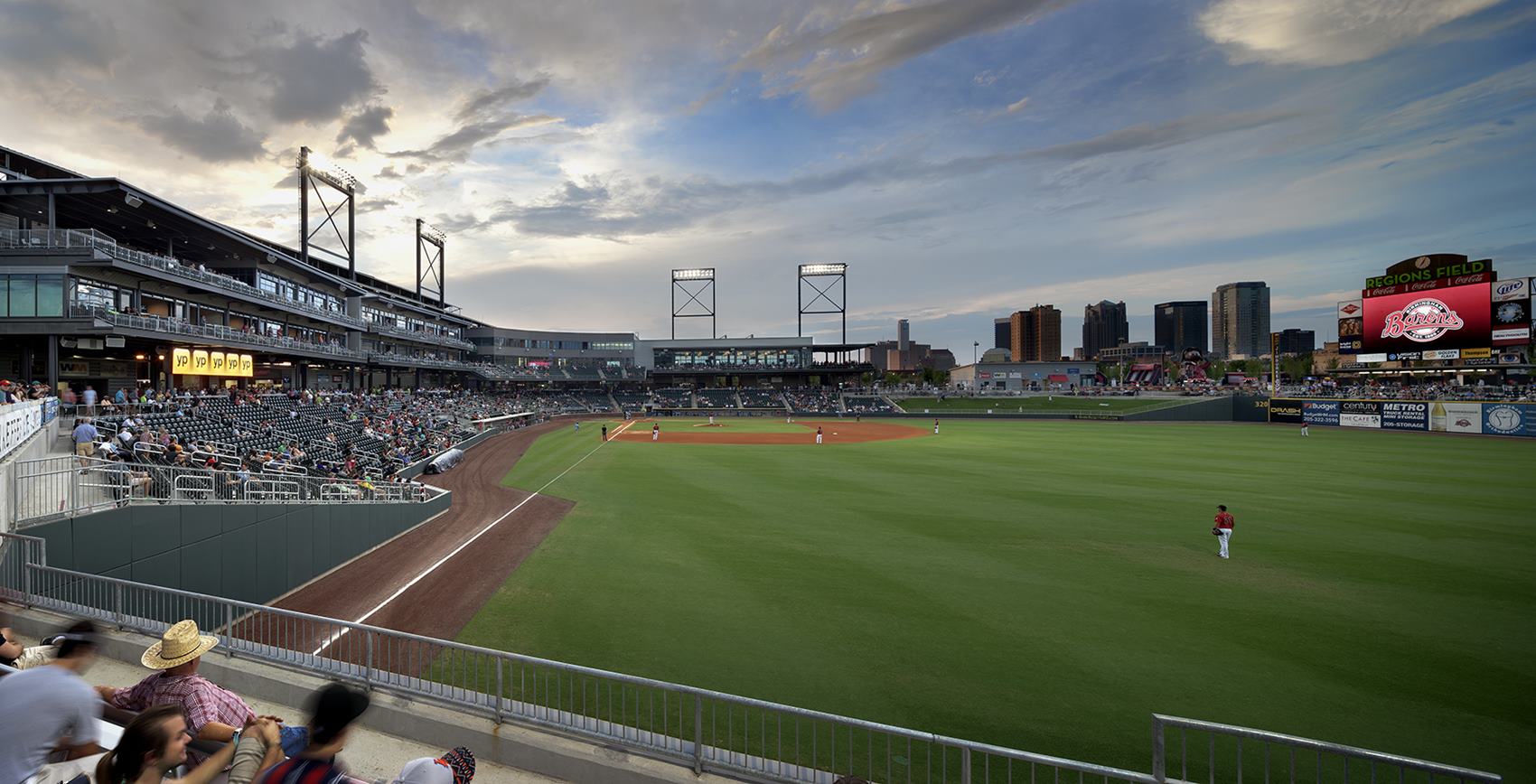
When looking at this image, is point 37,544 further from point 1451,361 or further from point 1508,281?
point 1451,361

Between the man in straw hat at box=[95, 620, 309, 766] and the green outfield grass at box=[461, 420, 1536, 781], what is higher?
the man in straw hat at box=[95, 620, 309, 766]

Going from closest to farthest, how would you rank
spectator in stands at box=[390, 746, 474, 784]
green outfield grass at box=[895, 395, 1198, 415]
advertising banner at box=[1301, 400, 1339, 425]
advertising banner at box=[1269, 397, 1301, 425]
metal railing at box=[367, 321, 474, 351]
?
spectator in stands at box=[390, 746, 474, 784]
advertising banner at box=[1301, 400, 1339, 425]
metal railing at box=[367, 321, 474, 351]
advertising banner at box=[1269, 397, 1301, 425]
green outfield grass at box=[895, 395, 1198, 415]

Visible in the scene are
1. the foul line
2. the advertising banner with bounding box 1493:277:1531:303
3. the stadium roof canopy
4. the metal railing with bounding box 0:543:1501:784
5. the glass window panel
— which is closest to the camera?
the metal railing with bounding box 0:543:1501:784

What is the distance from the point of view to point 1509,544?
1565 cm

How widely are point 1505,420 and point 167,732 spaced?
7444 cm

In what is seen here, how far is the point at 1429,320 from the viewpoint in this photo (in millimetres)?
50031

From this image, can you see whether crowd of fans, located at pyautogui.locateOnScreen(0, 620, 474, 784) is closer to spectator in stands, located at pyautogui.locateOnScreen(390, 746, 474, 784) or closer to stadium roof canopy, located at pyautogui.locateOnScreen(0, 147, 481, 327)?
spectator in stands, located at pyautogui.locateOnScreen(390, 746, 474, 784)

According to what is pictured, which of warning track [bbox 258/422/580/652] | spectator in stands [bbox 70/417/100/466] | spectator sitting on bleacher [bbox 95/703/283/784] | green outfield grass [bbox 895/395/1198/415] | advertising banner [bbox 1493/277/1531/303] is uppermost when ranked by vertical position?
advertising banner [bbox 1493/277/1531/303]

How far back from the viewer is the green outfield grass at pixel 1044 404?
72.0 m

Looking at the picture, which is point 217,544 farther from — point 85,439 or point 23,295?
point 23,295

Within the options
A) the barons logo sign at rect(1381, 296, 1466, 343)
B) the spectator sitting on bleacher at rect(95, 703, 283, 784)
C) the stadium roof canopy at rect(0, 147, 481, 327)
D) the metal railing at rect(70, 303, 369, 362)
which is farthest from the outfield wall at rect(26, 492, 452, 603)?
the barons logo sign at rect(1381, 296, 1466, 343)

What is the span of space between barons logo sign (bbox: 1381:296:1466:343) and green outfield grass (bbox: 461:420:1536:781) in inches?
1381

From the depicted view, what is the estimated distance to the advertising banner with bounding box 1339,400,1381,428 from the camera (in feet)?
175

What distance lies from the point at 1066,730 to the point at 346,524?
57.5ft
